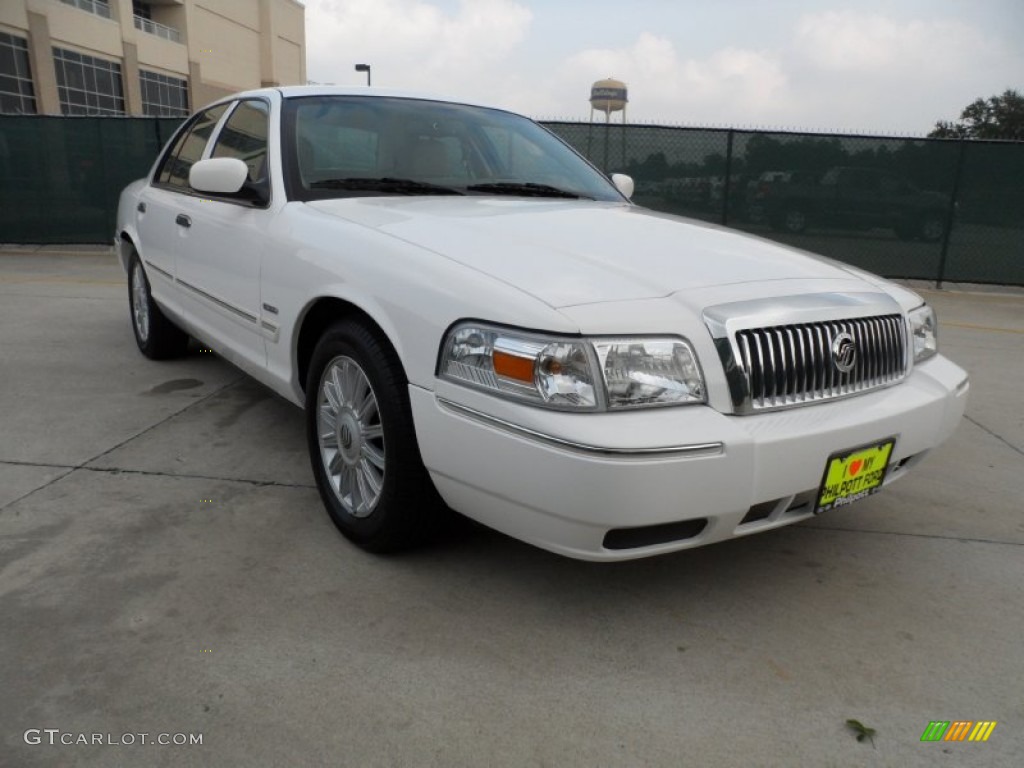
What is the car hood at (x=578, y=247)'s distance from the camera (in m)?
2.25

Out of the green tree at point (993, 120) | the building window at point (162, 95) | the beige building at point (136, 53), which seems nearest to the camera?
the beige building at point (136, 53)

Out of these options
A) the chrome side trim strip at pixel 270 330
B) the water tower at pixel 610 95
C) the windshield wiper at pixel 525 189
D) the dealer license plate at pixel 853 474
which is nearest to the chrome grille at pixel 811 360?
the dealer license plate at pixel 853 474

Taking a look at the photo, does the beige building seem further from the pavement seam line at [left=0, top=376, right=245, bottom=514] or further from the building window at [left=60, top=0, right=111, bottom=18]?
the pavement seam line at [left=0, top=376, right=245, bottom=514]

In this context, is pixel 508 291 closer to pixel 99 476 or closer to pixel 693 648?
pixel 693 648

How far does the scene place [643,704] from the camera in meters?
2.05

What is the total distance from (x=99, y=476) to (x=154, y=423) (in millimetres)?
726

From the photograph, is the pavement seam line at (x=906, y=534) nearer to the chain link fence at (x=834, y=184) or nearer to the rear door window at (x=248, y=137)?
the rear door window at (x=248, y=137)

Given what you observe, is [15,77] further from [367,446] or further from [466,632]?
[466,632]

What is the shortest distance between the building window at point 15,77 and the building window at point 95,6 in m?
3.24

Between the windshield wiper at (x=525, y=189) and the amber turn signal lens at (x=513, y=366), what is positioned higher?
the windshield wiper at (x=525, y=189)

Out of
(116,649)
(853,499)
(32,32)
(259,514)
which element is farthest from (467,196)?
→ (32,32)

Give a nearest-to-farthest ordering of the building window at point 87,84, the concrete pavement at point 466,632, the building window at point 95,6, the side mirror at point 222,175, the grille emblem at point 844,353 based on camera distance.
→ 1. the concrete pavement at point 466,632
2. the grille emblem at point 844,353
3. the side mirror at point 222,175
4. the building window at point 87,84
5. the building window at point 95,6

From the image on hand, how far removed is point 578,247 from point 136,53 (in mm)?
37827

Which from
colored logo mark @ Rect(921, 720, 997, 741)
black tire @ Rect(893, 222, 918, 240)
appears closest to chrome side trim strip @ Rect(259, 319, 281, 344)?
colored logo mark @ Rect(921, 720, 997, 741)
